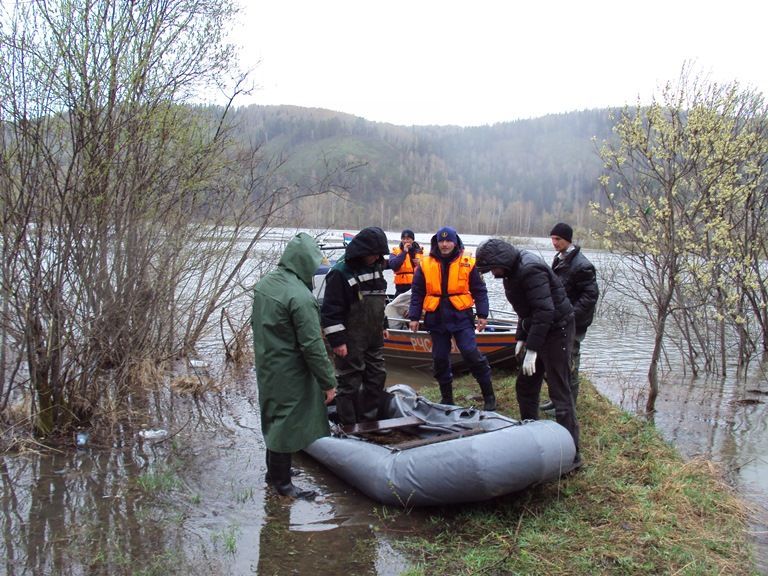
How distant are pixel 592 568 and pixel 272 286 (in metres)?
2.55

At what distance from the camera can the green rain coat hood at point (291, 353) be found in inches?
159

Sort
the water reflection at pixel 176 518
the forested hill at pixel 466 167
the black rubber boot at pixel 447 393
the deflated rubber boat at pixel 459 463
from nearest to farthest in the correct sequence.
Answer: the water reflection at pixel 176 518, the deflated rubber boat at pixel 459 463, the black rubber boot at pixel 447 393, the forested hill at pixel 466 167

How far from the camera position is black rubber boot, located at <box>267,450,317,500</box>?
435 centimetres

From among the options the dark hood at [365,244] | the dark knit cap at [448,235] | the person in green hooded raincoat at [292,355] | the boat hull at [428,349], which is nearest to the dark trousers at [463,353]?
the dark knit cap at [448,235]

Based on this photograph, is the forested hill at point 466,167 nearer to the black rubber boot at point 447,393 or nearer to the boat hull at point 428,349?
the boat hull at point 428,349

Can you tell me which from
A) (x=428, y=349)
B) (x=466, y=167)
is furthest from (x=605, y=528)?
(x=466, y=167)

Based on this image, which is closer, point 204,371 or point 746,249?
point 204,371

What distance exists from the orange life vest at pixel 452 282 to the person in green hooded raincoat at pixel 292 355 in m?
2.11

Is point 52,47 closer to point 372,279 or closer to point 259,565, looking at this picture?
point 372,279

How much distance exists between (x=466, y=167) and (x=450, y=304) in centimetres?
11070

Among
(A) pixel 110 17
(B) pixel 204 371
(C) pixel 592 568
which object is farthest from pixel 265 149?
(C) pixel 592 568

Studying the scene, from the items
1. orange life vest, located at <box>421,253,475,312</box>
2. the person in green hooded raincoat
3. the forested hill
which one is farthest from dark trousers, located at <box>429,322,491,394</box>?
the forested hill

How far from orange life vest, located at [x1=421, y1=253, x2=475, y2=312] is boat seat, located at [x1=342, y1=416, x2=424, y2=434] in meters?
1.40

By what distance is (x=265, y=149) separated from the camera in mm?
9594
